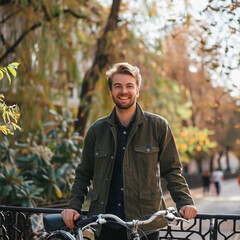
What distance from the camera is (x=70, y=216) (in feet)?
11.0

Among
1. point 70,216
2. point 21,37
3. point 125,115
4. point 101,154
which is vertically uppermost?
point 21,37

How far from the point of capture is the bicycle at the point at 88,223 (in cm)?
295

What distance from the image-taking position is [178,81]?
2723 centimetres

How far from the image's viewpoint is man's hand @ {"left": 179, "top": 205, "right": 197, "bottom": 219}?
10.6ft

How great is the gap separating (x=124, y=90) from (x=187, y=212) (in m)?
0.85

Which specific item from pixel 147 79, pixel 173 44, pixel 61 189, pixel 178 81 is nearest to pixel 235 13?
pixel 61 189

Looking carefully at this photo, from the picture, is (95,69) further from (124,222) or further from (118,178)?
(124,222)

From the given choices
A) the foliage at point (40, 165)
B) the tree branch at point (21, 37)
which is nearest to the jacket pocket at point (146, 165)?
the foliage at point (40, 165)

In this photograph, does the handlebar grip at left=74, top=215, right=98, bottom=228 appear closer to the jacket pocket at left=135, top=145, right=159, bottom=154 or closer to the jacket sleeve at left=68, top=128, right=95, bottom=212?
the jacket sleeve at left=68, top=128, right=95, bottom=212

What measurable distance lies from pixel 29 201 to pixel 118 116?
4.91 metres

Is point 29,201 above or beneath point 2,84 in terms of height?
beneath

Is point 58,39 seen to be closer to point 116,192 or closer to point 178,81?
point 116,192

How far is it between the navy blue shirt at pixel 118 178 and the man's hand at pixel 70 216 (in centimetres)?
21

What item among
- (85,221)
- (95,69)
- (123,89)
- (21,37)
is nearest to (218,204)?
(95,69)
